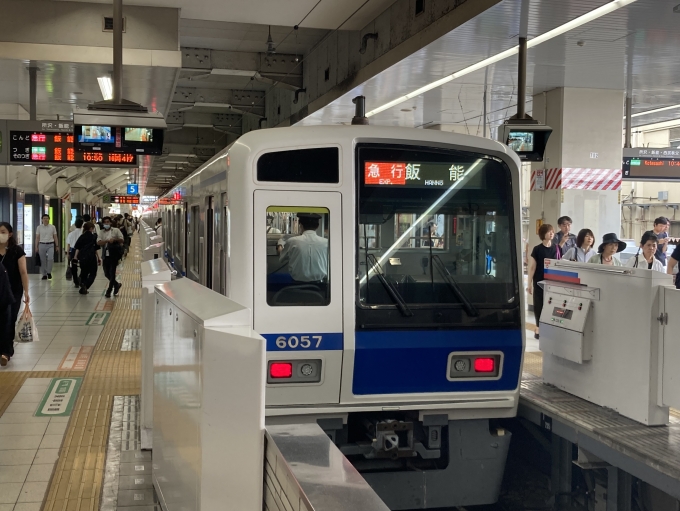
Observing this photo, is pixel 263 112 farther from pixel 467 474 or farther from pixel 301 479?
pixel 301 479

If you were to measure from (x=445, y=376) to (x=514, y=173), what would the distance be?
5.07ft

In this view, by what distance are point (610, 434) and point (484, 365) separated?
0.95 m

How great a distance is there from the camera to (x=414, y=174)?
17.8 feet

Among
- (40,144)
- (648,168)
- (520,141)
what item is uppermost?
(40,144)

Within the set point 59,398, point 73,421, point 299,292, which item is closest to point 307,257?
point 299,292

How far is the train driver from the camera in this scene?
518cm

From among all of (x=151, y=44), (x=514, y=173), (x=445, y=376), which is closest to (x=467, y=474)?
(x=445, y=376)

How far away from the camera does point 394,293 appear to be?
5.30m

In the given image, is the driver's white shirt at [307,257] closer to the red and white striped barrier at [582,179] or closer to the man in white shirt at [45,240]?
the red and white striped barrier at [582,179]

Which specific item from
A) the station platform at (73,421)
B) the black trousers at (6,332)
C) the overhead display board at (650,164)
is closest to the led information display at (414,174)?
the station platform at (73,421)

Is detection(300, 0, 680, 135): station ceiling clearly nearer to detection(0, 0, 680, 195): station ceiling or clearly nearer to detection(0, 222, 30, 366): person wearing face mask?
detection(0, 0, 680, 195): station ceiling

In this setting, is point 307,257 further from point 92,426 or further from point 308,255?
point 92,426

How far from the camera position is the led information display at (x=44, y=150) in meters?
12.6

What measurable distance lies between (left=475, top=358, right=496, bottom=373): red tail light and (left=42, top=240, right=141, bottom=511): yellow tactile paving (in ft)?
8.70
